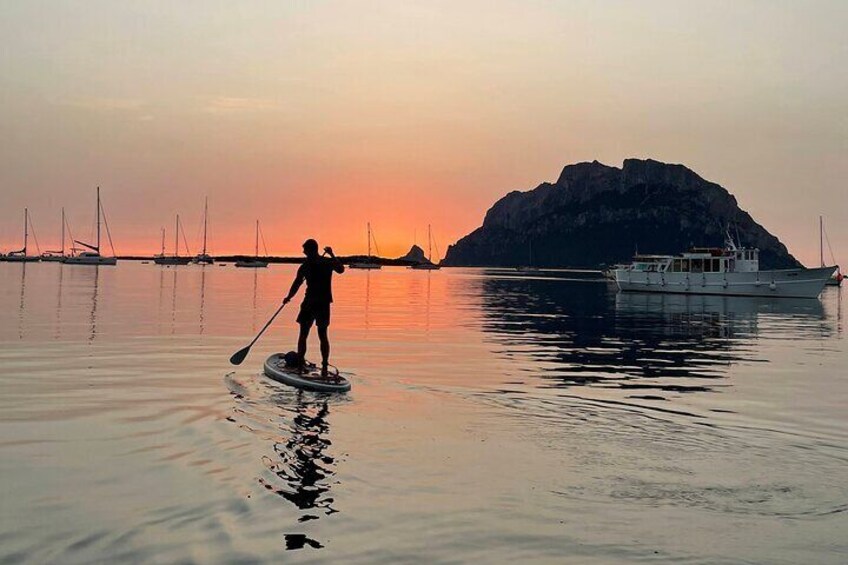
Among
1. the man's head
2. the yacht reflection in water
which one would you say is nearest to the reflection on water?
the man's head

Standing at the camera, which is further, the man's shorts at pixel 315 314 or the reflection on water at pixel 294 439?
the man's shorts at pixel 315 314

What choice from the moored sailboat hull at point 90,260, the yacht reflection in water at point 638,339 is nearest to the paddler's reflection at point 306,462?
the yacht reflection in water at point 638,339

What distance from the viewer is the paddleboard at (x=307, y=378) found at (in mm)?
16344

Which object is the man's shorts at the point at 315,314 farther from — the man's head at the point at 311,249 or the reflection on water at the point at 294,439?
the reflection on water at the point at 294,439

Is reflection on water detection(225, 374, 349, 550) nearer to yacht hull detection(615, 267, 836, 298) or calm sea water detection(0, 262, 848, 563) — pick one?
calm sea water detection(0, 262, 848, 563)

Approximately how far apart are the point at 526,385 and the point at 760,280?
233 ft

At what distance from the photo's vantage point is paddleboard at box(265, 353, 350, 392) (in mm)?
16344

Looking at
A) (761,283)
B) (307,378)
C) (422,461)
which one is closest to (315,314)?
(307,378)

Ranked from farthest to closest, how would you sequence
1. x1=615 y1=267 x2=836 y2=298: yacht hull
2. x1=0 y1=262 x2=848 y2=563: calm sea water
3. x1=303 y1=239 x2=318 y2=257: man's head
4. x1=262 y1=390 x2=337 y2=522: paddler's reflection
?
x1=615 y1=267 x2=836 y2=298: yacht hull
x1=303 y1=239 x2=318 y2=257: man's head
x1=262 y1=390 x2=337 y2=522: paddler's reflection
x1=0 y1=262 x2=848 y2=563: calm sea water

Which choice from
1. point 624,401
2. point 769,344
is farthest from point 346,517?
point 769,344

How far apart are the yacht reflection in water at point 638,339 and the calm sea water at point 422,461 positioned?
0.33 meters

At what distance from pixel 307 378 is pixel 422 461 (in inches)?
257

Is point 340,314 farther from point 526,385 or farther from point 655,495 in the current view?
point 655,495

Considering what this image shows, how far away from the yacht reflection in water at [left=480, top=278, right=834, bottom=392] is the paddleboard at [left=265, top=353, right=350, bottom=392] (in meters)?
5.08
